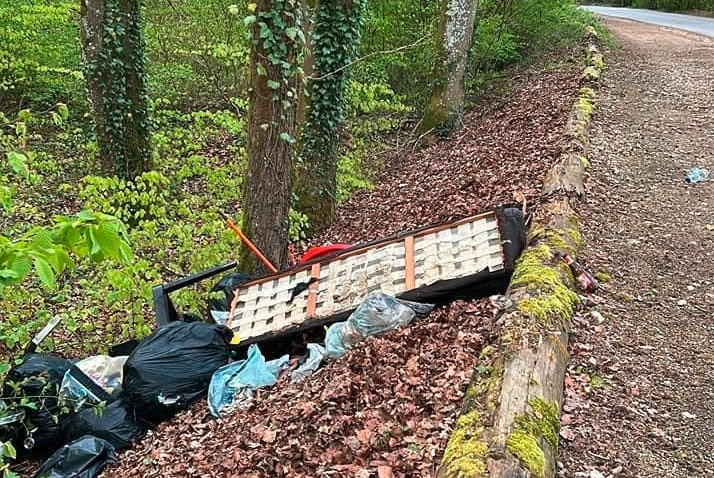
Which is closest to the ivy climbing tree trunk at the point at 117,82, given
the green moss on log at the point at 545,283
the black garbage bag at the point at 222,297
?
the black garbage bag at the point at 222,297

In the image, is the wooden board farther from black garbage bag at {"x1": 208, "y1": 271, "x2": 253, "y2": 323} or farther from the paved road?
the paved road

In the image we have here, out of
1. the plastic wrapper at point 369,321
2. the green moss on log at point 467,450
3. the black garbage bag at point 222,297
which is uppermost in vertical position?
the green moss on log at point 467,450

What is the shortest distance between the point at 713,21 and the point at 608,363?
24026 mm

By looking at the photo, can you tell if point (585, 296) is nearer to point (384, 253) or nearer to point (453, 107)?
point (384, 253)

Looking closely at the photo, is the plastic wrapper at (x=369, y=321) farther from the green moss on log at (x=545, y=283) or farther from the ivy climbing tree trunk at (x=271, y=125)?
the ivy climbing tree trunk at (x=271, y=125)

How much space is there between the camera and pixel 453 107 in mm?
12680

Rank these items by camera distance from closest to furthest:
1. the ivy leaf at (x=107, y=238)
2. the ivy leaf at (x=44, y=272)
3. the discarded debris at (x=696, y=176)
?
the ivy leaf at (x=44, y=272)
the ivy leaf at (x=107, y=238)
the discarded debris at (x=696, y=176)

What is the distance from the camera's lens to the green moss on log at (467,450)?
2787mm

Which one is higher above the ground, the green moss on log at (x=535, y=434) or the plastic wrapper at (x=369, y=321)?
the green moss on log at (x=535, y=434)

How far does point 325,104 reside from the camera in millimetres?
A: 8945

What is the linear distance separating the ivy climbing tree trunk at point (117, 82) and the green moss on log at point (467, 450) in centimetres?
775

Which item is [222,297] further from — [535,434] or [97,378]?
[535,434]

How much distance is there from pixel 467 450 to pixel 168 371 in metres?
2.86

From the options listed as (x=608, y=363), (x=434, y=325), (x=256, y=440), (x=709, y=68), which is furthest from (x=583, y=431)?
(x=709, y=68)
